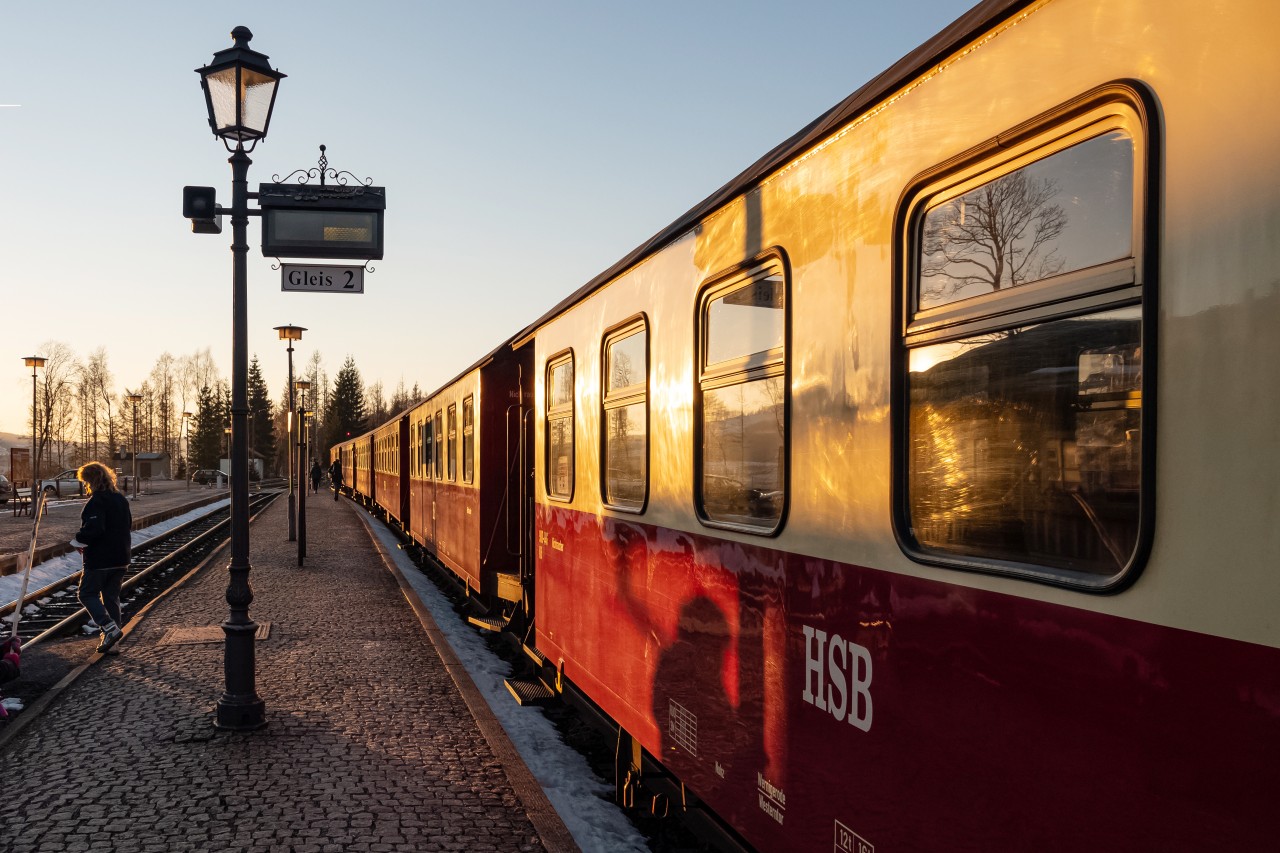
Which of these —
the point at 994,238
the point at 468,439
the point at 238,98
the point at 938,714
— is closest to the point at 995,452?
the point at 994,238

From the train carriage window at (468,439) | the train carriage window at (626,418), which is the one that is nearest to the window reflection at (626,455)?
the train carriage window at (626,418)

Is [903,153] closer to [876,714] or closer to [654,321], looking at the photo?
[876,714]

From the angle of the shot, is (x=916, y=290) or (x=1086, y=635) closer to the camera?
(x=1086, y=635)

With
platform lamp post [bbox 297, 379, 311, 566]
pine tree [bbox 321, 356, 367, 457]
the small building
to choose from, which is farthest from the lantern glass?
pine tree [bbox 321, 356, 367, 457]

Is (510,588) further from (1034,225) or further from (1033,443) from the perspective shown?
(1034,225)

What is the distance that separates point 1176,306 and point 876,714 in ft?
4.53

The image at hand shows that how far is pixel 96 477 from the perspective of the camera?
8922mm

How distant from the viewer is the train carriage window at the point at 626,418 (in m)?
4.79

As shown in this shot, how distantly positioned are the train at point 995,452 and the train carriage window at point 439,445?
401 inches

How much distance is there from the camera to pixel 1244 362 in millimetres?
1681

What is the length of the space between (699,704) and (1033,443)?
7.28 ft

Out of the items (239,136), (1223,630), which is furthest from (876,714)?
(239,136)

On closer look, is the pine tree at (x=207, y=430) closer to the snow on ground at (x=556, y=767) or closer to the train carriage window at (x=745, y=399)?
the snow on ground at (x=556, y=767)

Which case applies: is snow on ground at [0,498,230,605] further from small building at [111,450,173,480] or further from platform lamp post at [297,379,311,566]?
small building at [111,450,173,480]
